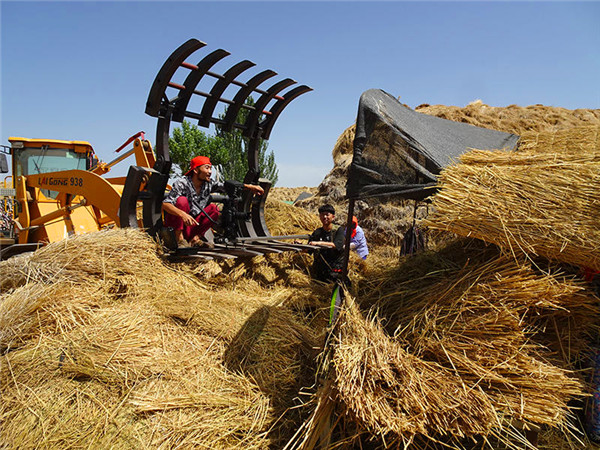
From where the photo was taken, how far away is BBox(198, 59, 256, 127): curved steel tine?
4867 mm

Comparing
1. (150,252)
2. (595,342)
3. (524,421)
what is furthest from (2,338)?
(595,342)

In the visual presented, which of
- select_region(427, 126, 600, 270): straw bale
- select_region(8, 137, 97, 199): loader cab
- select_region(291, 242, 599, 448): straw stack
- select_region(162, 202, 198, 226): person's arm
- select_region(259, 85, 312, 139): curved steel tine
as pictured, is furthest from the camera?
select_region(8, 137, 97, 199): loader cab

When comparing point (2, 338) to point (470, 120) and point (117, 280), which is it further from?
point (470, 120)

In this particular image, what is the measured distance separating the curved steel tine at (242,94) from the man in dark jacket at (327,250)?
163 centimetres

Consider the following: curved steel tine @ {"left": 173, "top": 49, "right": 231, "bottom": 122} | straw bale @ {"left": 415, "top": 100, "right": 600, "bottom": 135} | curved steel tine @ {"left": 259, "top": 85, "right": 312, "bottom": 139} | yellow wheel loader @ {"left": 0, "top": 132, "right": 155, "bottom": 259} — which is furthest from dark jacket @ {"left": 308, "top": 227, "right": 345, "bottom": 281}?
straw bale @ {"left": 415, "top": 100, "right": 600, "bottom": 135}

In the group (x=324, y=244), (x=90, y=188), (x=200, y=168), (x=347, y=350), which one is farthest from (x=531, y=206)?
(x=90, y=188)

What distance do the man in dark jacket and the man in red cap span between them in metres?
1.31

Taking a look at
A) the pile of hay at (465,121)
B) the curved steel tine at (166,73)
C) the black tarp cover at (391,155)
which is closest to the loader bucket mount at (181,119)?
the curved steel tine at (166,73)

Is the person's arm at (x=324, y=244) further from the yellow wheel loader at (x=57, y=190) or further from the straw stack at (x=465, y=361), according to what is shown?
the yellow wheel loader at (x=57, y=190)

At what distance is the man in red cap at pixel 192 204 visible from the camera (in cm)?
457

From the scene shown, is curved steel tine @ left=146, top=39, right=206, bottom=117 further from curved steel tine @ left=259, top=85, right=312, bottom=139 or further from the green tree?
the green tree

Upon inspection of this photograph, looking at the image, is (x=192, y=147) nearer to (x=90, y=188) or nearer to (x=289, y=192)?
(x=289, y=192)

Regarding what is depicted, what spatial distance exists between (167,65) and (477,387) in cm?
404

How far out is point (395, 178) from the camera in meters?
2.88
